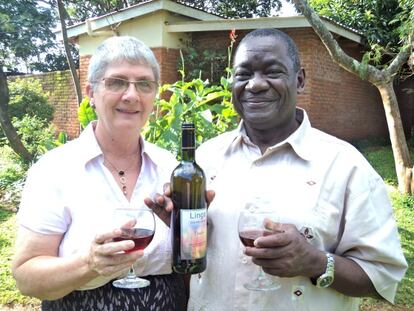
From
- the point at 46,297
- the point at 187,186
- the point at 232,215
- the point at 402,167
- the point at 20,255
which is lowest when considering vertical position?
the point at 402,167

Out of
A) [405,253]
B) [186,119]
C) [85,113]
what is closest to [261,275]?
[186,119]

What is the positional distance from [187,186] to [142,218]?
1.03ft

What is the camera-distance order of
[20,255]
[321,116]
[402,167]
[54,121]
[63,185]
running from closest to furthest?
[20,255] < [63,185] < [402,167] < [321,116] < [54,121]

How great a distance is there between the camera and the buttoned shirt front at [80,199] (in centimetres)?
173

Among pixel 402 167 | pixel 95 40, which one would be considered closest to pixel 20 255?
pixel 402 167

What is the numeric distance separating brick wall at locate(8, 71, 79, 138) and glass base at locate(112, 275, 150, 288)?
11.4 metres

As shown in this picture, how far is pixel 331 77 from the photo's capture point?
10.8 m

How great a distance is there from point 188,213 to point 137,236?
0.72ft

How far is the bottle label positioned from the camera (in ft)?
5.26

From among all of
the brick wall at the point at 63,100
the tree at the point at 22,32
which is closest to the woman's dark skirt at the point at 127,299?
the brick wall at the point at 63,100

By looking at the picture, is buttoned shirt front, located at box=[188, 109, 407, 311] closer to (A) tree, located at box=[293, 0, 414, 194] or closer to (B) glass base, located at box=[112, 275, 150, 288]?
(B) glass base, located at box=[112, 275, 150, 288]

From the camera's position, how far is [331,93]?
10953 mm

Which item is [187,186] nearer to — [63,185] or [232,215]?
[232,215]

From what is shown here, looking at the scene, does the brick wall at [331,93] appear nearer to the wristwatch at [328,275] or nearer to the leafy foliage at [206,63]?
the leafy foliage at [206,63]
